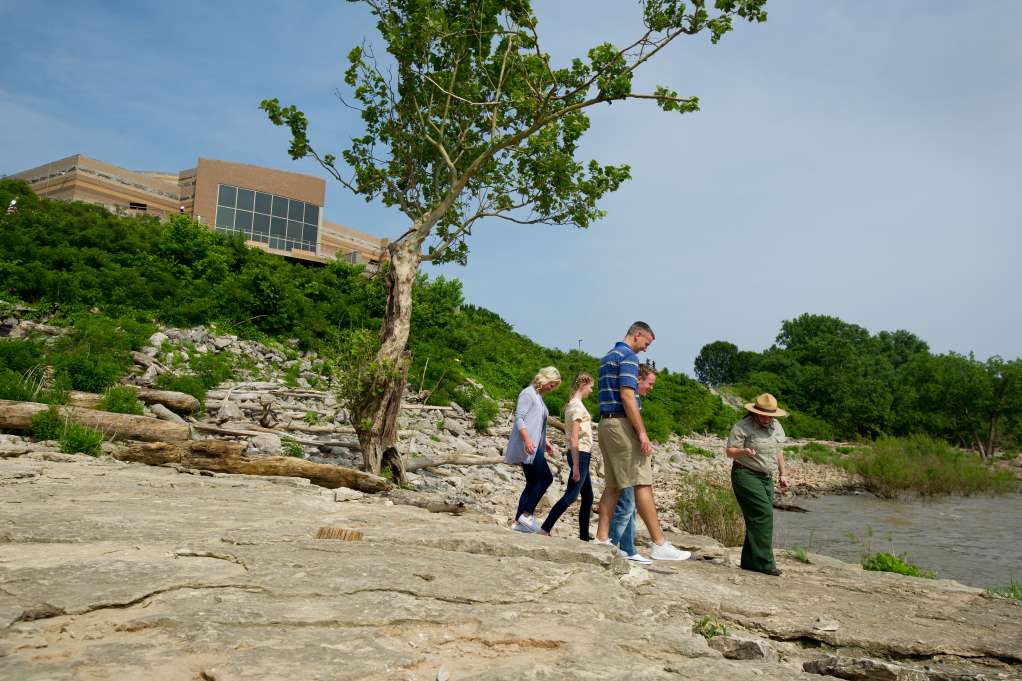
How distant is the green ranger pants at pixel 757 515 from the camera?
6574mm

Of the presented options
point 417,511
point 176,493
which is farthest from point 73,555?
point 417,511

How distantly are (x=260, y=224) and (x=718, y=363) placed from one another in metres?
56.5

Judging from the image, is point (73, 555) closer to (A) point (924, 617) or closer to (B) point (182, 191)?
(A) point (924, 617)

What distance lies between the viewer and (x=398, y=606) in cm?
379

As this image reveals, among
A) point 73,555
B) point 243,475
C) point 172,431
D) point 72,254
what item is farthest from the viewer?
point 72,254

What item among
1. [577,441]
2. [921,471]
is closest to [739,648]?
[577,441]

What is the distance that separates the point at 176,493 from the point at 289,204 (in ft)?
130

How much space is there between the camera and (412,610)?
148 inches

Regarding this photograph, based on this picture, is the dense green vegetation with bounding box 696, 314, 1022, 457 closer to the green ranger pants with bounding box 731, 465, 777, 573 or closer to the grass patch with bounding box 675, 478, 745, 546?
the grass patch with bounding box 675, 478, 745, 546

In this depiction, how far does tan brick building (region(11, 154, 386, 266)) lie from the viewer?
A: 39.5 m

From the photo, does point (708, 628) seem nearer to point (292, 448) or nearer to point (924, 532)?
point (292, 448)

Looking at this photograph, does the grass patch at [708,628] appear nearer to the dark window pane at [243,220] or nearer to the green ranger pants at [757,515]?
the green ranger pants at [757,515]

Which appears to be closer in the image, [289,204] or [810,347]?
[289,204]

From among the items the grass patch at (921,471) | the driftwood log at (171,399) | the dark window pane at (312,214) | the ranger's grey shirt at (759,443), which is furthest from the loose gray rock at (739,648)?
the dark window pane at (312,214)
